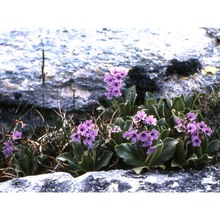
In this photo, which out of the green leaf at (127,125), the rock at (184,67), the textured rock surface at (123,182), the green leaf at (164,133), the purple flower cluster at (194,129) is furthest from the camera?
the rock at (184,67)

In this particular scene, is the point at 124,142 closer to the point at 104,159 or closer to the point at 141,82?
the point at 104,159

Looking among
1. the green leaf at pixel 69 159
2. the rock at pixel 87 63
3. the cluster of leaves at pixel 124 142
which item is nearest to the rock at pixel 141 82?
the rock at pixel 87 63

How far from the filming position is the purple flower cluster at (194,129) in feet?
13.0

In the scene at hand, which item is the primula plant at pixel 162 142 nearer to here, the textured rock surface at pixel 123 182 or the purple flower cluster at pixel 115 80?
the textured rock surface at pixel 123 182

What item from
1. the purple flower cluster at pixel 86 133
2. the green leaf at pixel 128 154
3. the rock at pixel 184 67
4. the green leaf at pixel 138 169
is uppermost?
the rock at pixel 184 67

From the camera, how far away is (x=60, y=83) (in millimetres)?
5059

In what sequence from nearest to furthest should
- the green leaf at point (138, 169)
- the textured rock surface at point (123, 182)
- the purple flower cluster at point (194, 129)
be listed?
the textured rock surface at point (123, 182)
the green leaf at point (138, 169)
the purple flower cluster at point (194, 129)

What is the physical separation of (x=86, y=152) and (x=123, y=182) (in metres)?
0.41

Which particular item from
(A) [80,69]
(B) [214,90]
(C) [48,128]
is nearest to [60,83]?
(A) [80,69]

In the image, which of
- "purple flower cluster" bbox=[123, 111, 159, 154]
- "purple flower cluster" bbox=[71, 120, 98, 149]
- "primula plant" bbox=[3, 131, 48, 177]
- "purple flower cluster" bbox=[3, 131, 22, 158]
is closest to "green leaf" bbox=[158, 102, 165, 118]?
"purple flower cluster" bbox=[123, 111, 159, 154]

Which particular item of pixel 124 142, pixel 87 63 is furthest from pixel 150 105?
pixel 87 63

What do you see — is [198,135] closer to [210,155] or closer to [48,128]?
[210,155]

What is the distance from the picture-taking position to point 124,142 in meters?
4.18

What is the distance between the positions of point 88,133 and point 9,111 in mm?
1326
